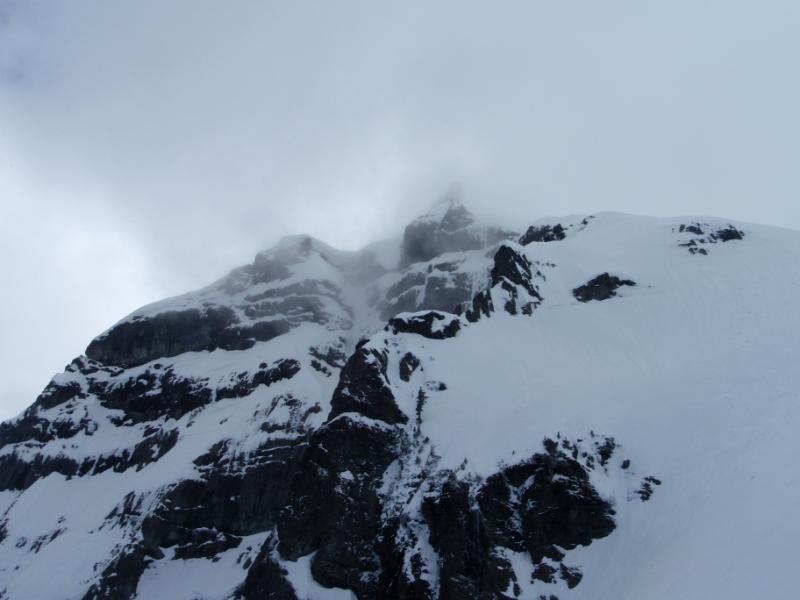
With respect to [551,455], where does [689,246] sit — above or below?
above

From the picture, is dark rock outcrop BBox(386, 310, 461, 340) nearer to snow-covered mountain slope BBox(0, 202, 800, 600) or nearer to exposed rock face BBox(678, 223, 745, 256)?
snow-covered mountain slope BBox(0, 202, 800, 600)

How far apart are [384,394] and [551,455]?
686 inches

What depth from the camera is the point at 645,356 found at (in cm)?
6375

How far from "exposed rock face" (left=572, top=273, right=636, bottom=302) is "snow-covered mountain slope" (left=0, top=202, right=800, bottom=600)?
1.02ft

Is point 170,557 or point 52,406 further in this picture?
point 52,406

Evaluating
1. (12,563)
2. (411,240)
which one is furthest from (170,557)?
(411,240)

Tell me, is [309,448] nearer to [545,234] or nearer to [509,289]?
[509,289]

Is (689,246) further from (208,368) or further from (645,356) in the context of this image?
(208,368)

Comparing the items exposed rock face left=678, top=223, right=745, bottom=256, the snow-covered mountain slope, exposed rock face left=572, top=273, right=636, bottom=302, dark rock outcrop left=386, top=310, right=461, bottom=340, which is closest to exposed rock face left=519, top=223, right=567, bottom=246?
the snow-covered mountain slope

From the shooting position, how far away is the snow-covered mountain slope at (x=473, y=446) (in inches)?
1834

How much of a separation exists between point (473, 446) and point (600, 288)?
3367 cm

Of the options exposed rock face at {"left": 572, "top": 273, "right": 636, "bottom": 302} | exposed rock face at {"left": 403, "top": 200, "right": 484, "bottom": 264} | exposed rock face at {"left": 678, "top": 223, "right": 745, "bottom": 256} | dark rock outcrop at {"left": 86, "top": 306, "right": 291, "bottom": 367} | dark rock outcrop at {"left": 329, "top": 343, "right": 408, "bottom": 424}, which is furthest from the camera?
exposed rock face at {"left": 403, "top": 200, "right": 484, "bottom": 264}

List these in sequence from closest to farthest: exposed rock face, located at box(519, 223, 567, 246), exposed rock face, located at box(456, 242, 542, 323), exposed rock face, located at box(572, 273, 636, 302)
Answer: exposed rock face, located at box(572, 273, 636, 302) → exposed rock face, located at box(456, 242, 542, 323) → exposed rock face, located at box(519, 223, 567, 246)

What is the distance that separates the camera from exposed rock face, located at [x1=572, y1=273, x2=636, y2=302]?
7931cm
